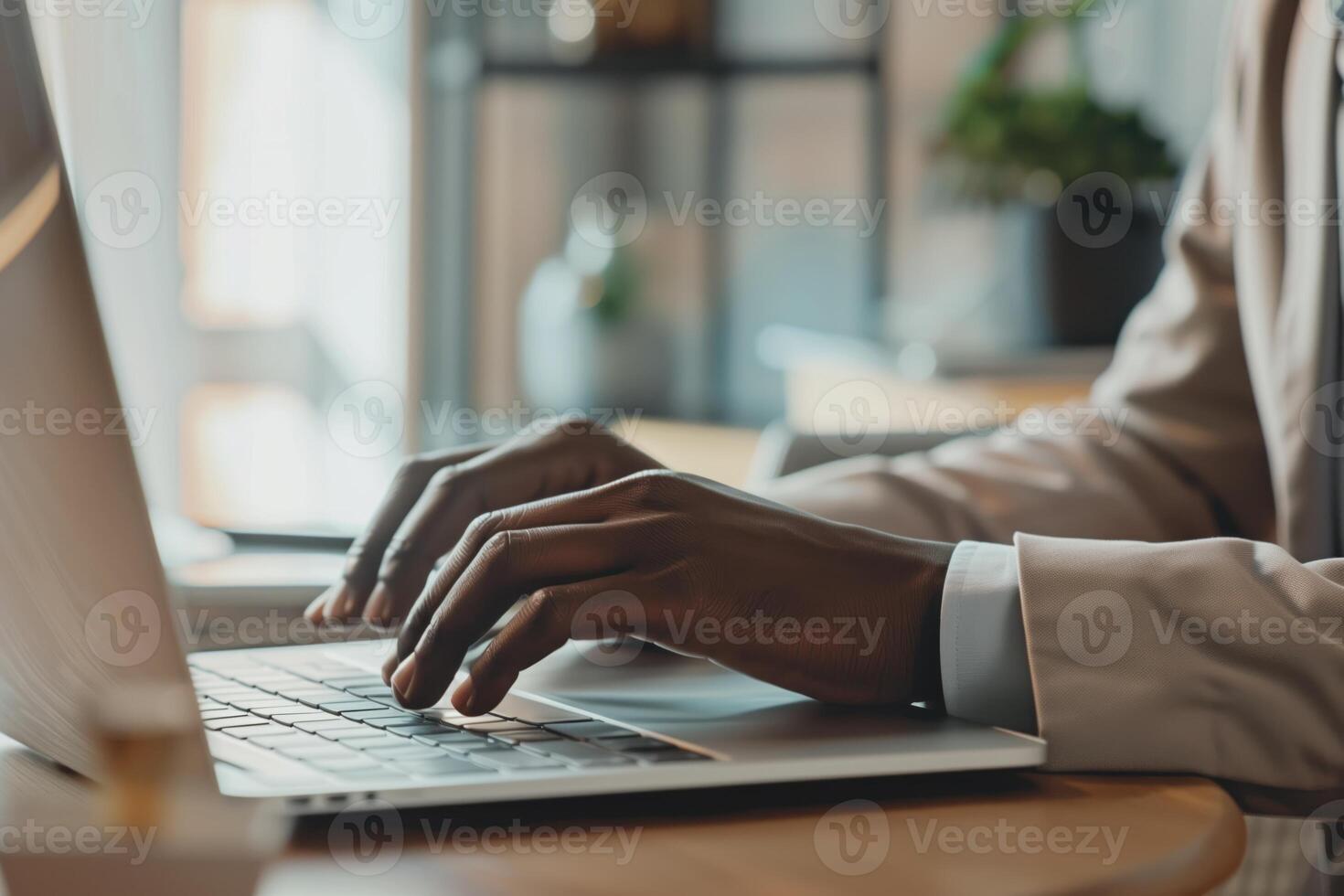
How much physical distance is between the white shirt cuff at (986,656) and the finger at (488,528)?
132 mm

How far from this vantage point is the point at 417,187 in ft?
10.9

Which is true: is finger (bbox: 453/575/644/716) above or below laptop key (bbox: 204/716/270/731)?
above

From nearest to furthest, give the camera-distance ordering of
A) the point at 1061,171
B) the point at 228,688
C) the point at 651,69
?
the point at 228,688
the point at 1061,171
the point at 651,69

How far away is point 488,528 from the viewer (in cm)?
47

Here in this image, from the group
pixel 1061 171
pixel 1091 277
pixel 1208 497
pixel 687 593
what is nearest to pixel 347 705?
pixel 687 593

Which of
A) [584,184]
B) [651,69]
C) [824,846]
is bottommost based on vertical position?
[824,846]

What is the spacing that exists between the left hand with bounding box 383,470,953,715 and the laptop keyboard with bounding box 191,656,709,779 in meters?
0.01

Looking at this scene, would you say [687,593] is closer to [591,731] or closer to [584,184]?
[591,731]

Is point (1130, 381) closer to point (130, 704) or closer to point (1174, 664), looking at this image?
point (1174, 664)

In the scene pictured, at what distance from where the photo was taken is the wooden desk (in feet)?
1.09

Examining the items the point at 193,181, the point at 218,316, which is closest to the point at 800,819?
the point at 193,181

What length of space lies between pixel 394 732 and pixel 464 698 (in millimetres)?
26

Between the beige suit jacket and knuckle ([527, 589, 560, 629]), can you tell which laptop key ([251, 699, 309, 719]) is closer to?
knuckle ([527, 589, 560, 629])

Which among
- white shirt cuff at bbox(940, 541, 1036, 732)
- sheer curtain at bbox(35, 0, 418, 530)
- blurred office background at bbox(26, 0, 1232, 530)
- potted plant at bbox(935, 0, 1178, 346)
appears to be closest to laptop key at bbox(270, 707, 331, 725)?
white shirt cuff at bbox(940, 541, 1036, 732)
